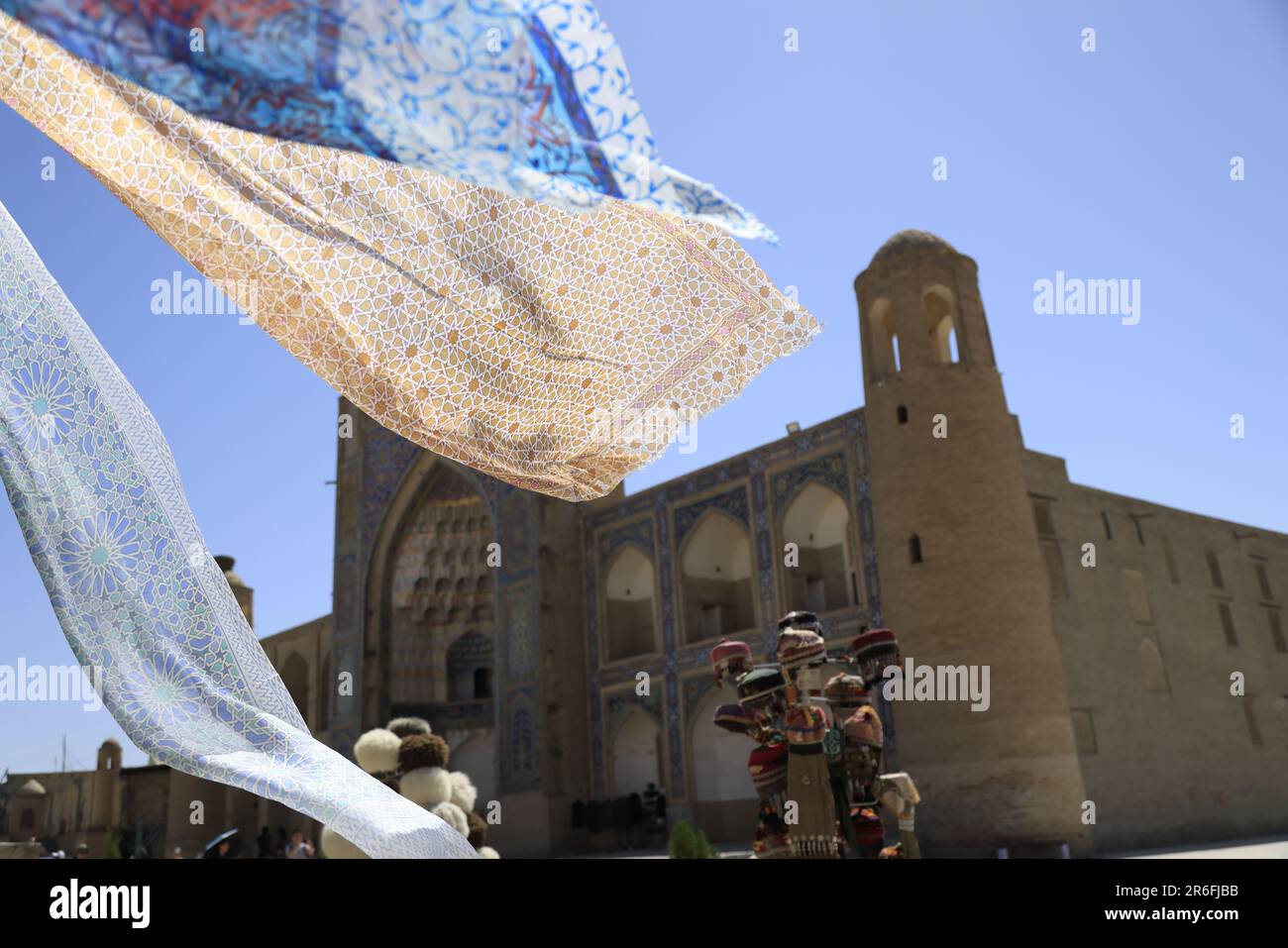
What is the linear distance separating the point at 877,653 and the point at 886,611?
838cm

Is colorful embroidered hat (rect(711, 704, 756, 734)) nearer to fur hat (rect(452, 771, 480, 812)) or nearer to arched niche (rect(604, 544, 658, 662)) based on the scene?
fur hat (rect(452, 771, 480, 812))

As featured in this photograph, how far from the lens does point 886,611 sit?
13.3 m

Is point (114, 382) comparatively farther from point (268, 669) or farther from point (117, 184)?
point (268, 669)

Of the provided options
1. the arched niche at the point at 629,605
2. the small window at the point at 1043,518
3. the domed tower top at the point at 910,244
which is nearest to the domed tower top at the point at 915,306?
the domed tower top at the point at 910,244

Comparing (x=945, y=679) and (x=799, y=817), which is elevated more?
(x=945, y=679)

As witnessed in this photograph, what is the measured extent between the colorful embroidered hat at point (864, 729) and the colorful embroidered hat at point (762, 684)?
1.12ft

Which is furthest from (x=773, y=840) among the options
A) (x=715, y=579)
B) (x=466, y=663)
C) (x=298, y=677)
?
(x=298, y=677)

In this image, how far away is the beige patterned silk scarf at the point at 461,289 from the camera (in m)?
1.96

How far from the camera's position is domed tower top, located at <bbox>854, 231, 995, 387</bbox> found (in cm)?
1414

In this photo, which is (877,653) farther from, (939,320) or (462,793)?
(939,320)

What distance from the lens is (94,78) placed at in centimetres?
182

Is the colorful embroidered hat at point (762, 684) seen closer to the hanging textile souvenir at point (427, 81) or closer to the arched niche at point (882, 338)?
the hanging textile souvenir at point (427, 81)
